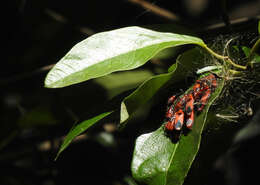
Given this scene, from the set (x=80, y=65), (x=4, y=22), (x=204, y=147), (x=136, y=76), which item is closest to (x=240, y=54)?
(x=204, y=147)

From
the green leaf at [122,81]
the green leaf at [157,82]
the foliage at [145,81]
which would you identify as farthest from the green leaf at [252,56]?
the green leaf at [122,81]

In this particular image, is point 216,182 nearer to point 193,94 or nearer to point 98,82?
point 98,82

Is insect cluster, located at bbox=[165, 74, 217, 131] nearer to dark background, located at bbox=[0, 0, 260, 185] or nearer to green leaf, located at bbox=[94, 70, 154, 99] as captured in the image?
dark background, located at bbox=[0, 0, 260, 185]

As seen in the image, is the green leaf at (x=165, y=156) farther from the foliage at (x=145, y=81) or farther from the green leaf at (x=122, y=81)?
the green leaf at (x=122, y=81)

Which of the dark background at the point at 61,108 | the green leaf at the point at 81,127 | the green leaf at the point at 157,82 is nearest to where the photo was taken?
the green leaf at the point at 157,82

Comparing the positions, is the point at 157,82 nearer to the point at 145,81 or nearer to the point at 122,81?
the point at 145,81

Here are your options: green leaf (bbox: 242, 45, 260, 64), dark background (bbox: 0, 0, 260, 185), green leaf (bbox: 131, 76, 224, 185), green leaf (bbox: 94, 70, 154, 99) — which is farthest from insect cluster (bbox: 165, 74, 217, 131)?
green leaf (bbox: 94, 70, 154, 99)
